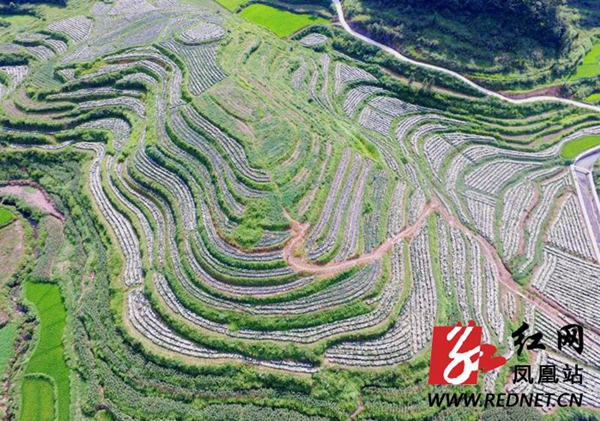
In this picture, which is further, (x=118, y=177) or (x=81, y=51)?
(x=81, y=51)

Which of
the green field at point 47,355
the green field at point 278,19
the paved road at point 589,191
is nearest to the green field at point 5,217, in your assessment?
the green field at point 47,355

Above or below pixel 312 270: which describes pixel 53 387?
below

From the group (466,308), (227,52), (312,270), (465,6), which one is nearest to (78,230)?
(312,270)

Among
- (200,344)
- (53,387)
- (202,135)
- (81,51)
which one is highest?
(81,51)

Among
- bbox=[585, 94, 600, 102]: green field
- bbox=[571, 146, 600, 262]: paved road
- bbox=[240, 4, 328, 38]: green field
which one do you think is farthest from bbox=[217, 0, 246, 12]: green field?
bbox=[571, 146, 600, 262]: paved road

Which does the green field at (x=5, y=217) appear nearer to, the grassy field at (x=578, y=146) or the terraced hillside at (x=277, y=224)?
the terraced hillside at (x=277, y=224)

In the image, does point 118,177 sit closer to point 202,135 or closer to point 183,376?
point 202,135

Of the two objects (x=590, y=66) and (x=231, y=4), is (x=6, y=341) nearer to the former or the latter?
(x=231, y=4)

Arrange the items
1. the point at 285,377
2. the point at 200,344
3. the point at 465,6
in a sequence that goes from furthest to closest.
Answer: the point at 465,6 → the point at 200,344 → the point at 285,377
